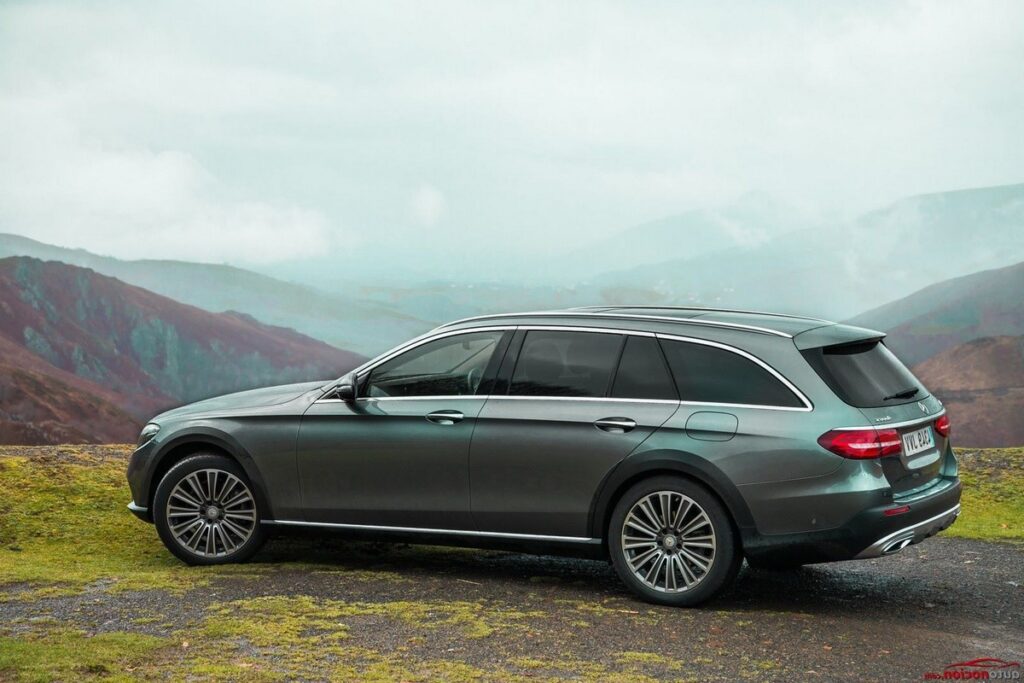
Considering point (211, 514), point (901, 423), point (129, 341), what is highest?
point (129, 341)

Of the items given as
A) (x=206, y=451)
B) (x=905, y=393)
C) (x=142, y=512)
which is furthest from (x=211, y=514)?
(x=905, y=393)

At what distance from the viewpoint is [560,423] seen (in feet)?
24.3

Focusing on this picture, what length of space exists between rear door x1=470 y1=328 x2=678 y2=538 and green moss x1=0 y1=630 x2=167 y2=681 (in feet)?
7.58

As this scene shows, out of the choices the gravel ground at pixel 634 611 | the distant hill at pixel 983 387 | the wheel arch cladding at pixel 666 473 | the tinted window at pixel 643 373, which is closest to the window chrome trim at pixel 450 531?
the wheel arch cladding at pixel 666 473

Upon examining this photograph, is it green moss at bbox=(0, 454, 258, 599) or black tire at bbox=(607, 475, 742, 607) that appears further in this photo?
green moss at bbox=(0, 454, 258, 599)

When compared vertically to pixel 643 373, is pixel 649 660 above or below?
below

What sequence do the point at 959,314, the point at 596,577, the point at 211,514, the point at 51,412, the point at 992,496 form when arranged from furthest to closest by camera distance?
the point at 959,314
the point at 51,412
the point at 992,496
the point at 211,514
the point at 596,577

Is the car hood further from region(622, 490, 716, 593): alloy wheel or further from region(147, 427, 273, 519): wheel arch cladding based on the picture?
region(622, 490, 716, 593): alloy wheel

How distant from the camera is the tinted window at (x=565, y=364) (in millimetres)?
7484

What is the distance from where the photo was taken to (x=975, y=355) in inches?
2628

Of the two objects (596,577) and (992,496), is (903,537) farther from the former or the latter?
(992,496)

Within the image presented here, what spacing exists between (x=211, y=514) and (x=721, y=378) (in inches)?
143

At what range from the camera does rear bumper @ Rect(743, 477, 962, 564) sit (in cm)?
675

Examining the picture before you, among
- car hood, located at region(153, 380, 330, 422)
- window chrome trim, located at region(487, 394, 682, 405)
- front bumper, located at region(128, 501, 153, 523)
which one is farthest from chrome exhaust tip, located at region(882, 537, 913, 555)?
front bumper, located at region(128, 501, 153, 523)
